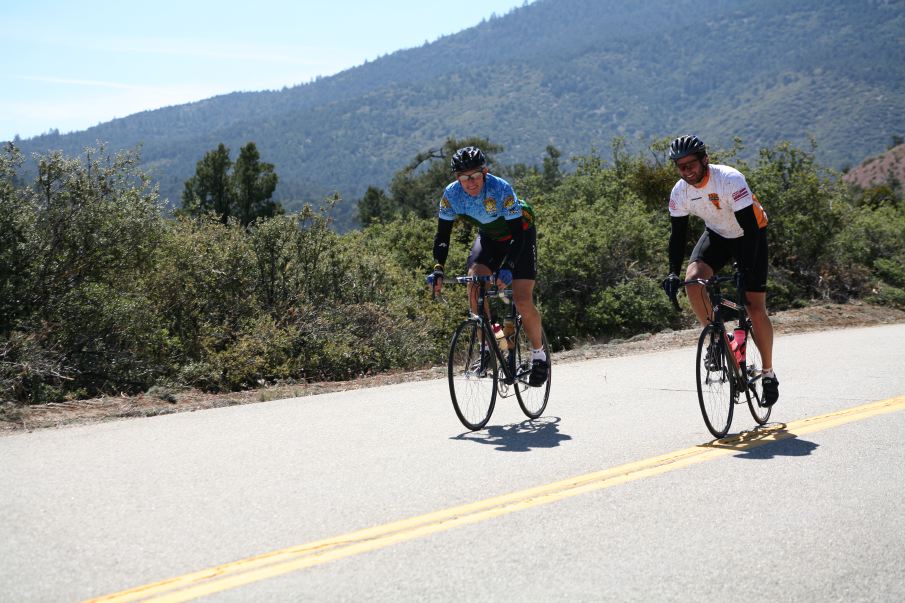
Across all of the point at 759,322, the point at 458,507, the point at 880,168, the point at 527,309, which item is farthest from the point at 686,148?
the point at 880,168

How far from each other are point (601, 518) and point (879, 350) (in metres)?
8.61

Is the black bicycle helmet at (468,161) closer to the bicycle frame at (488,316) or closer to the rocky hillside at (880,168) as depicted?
the bicycle frame at (488,316)

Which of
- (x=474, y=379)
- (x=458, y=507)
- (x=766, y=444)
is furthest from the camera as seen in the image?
(x=474, y=379)

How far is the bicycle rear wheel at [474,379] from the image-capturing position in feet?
23.6

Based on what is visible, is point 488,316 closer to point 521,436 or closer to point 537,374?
point 537,374

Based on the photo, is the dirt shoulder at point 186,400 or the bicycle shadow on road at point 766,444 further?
the dirt shoulder at point 186,400

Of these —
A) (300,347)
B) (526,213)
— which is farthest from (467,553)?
(300,347)

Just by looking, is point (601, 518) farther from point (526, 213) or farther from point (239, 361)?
point (239, 361)

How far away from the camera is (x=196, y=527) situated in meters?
4.63

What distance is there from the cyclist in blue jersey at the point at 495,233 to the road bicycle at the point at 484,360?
0.10 m

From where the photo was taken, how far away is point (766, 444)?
6.60m

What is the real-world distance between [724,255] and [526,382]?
1.89 metres

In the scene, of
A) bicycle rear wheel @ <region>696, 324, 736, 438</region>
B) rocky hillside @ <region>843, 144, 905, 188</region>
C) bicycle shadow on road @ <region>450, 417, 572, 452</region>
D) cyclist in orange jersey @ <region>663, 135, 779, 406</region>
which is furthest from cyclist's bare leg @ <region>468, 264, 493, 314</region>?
rocky hillside @ <region>843, 144, 905, 188</region>

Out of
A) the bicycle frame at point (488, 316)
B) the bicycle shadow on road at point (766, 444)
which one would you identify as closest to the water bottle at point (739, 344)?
the bicycle shadow on road at point (766, 444)
